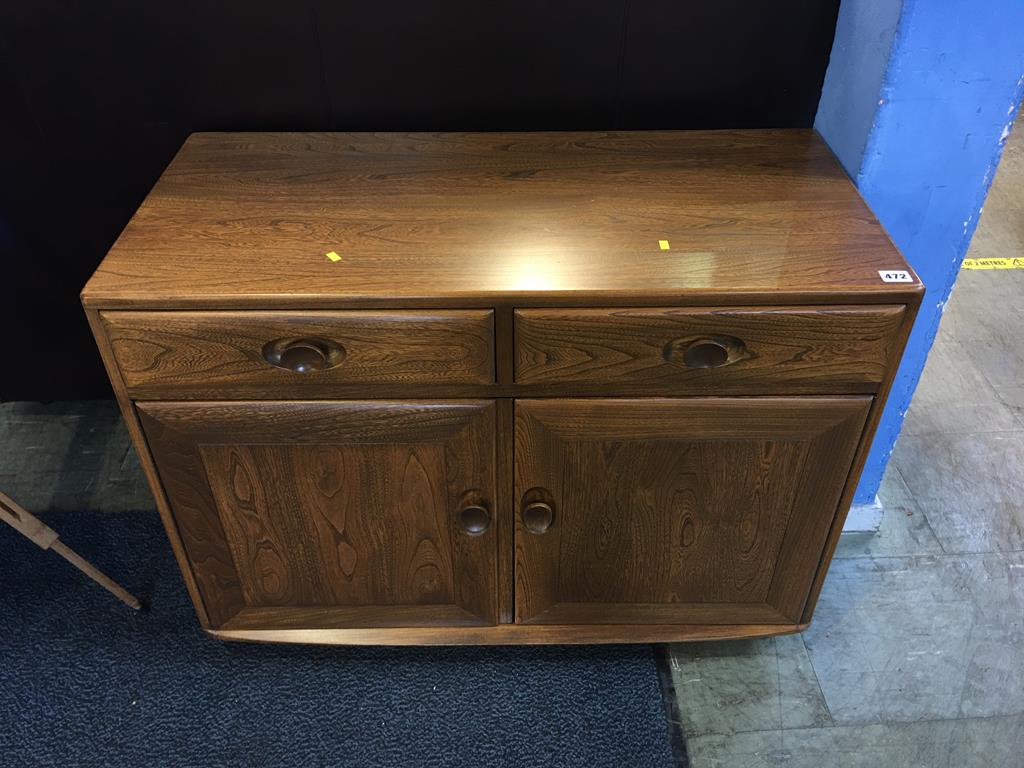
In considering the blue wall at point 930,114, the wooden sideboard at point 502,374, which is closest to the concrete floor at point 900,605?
the wooden sideboard at point 502,374

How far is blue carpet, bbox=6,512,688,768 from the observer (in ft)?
3.86

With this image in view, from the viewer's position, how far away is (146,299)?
2.85ft

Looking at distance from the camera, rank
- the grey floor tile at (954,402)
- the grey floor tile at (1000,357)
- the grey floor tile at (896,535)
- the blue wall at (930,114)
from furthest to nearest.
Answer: the grey floor tile at (1000,357) → the grey floor tile at (954,402) → the grey floor tile at (896,535) → the blue wall at (930,114)

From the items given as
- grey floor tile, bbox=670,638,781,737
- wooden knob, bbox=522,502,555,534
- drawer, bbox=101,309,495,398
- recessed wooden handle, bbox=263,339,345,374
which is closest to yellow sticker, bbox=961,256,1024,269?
grey floor tile, bbox=670,638,781,737

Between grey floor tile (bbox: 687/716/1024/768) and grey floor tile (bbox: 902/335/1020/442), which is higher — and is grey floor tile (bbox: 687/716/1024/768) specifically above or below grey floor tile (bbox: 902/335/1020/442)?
below

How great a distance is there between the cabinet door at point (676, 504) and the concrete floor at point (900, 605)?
13 cm

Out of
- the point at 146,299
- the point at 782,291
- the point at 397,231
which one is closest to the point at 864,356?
the point at 782,291

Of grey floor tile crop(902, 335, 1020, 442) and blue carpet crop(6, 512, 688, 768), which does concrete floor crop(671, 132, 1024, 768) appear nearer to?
grey floor tile crop(902, 335, 1020, 442)

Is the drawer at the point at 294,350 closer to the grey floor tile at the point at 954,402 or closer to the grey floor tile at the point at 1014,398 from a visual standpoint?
the grey floor tile at the point at 954,402

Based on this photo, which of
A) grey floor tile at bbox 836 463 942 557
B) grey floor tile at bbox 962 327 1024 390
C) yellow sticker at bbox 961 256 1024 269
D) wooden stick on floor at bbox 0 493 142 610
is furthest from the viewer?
yellow sticker at bbox 961 256 1024 269

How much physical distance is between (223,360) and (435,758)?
Answer: 2.22 ft

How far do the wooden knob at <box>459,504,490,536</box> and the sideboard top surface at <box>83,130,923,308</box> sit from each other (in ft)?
1.06

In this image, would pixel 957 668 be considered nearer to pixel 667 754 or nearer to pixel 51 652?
pixel 667 754

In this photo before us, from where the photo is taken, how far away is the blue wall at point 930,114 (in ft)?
3.24
